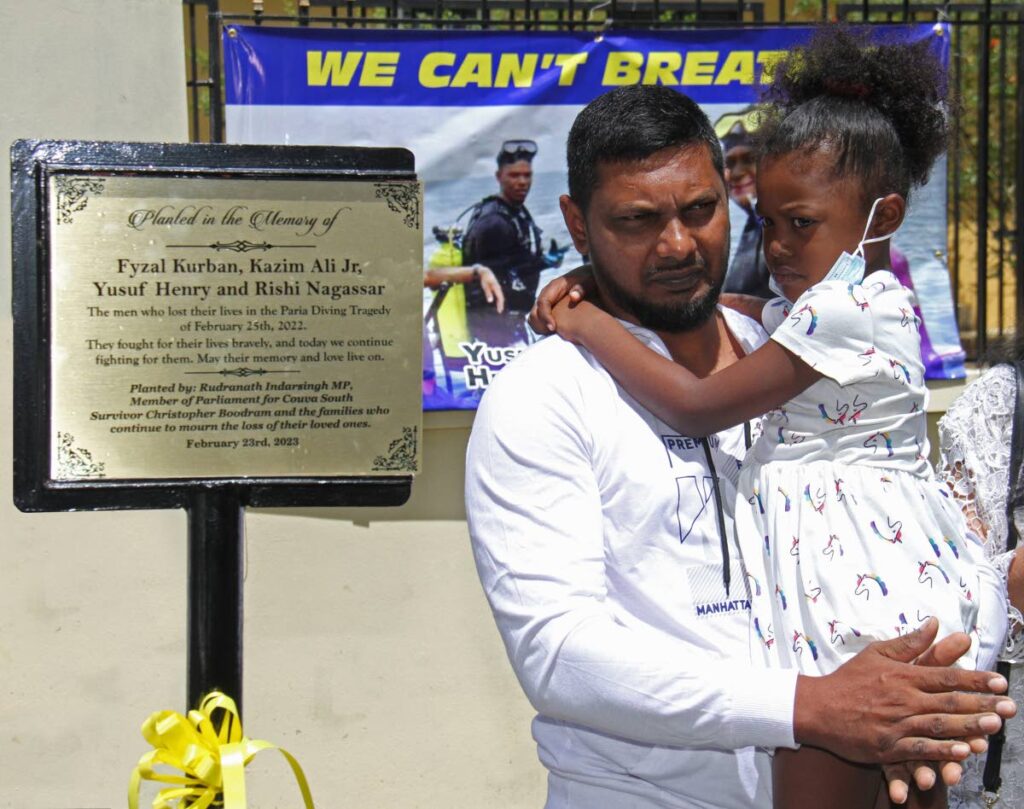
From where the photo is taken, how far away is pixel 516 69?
16.3 feet

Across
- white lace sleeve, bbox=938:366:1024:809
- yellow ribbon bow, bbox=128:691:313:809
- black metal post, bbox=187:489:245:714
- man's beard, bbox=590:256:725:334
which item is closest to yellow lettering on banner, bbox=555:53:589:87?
white lace sleeve, bbox=938:366:1024:809

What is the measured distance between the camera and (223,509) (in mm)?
2393

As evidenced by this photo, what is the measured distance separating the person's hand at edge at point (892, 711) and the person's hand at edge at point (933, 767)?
36mm

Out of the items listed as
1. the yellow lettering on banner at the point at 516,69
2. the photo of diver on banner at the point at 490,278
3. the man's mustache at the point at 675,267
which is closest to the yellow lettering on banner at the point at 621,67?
the yellow lettering on banner at the point at 516,69

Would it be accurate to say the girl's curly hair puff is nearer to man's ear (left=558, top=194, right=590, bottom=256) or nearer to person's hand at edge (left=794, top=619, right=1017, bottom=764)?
man's ear (left=558, top=194, right=590, bottom=256)

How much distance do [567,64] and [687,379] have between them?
3004 mm

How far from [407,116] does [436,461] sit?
128 cm

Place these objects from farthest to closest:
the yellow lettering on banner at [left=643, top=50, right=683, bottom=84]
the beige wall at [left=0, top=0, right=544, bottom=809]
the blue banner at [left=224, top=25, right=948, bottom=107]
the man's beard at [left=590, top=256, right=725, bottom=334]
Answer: the yellow lettering on banner at [left=643, top=50, right=683, bottom=84]
the blue banner at [left=224, top=25, right=948, bottom=107]
the beige wall at [left=0, top=0, right=544, bottom=809]
the man's beard at [left=590, top=256, right=725, bottom=334]

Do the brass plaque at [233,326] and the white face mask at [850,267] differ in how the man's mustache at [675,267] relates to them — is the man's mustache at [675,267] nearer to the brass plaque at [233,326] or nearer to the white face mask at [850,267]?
the white face mask at [850,267]

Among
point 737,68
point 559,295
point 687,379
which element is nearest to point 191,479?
point 559,295

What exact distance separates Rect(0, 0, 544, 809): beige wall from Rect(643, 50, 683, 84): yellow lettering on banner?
1.47 m

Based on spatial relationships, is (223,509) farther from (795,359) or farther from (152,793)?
(152,793)

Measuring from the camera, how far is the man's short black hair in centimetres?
228

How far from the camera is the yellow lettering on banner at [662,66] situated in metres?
5.06
